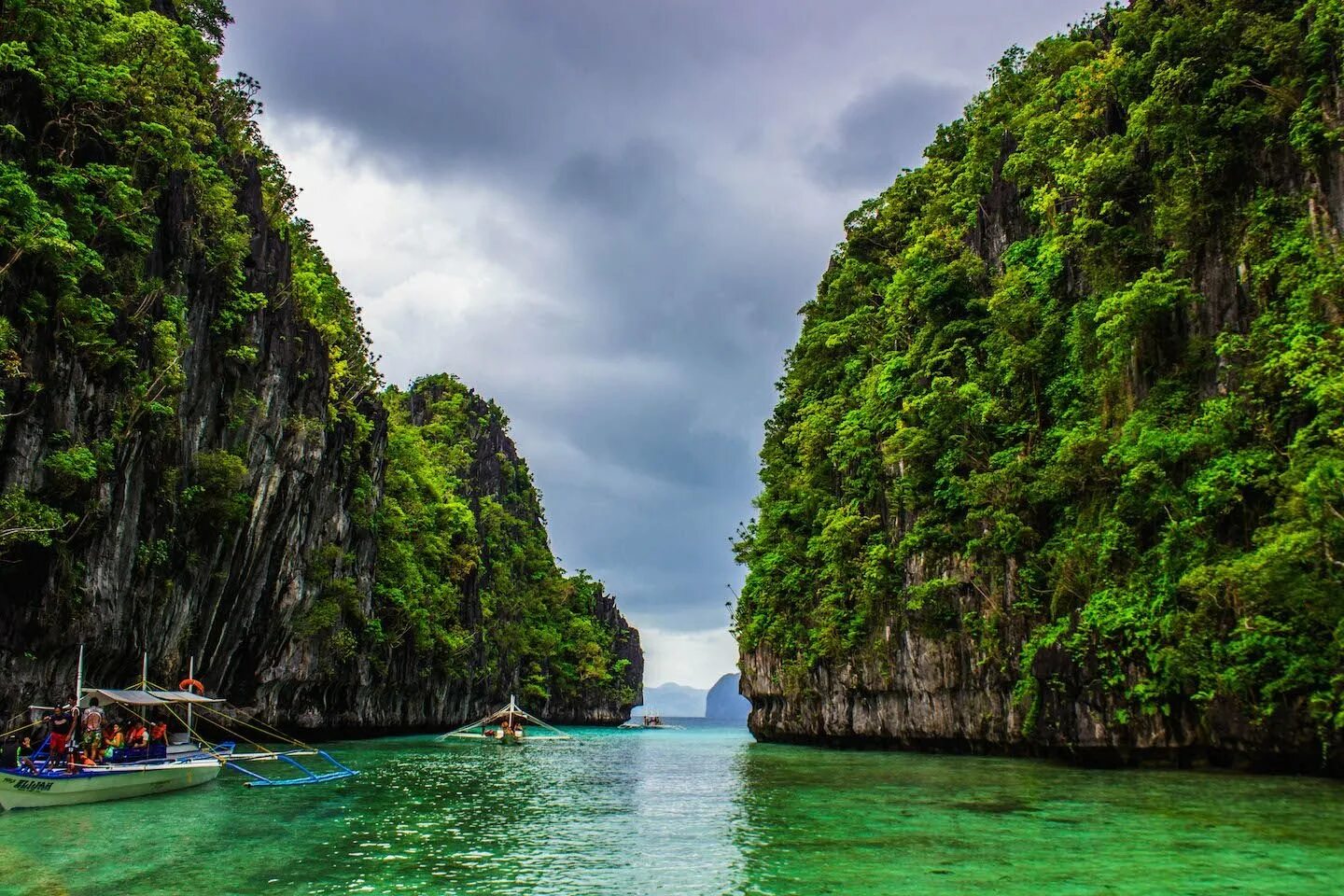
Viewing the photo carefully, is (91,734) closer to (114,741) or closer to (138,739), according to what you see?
(114,741)

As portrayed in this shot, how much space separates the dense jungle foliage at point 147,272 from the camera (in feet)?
51.0

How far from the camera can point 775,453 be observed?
45688 mm

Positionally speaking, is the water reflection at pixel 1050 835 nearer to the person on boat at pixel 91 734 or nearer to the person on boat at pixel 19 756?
the person on boat at pixel 91 734

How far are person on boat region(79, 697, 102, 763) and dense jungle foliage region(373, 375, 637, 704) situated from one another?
966 inches

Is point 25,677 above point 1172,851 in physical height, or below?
above

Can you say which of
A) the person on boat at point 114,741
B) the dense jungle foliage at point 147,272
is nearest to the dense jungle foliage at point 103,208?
the dense jungle foliage at point 147,272

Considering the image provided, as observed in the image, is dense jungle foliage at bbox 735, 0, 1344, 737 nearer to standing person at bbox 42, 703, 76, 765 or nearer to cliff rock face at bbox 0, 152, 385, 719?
cliff rock face at bbox 0, 152, 385, 719

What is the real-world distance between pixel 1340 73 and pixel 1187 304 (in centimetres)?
509

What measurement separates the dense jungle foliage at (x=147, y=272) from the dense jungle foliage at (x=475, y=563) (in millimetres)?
4185

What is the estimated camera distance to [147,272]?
768 inches

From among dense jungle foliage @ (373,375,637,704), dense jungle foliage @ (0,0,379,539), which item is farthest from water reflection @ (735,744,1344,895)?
dense jungle foliage @ (373,375,637,704)

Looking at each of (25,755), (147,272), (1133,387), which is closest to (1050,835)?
(1133,387)

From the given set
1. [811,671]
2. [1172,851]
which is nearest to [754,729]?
[811,671]

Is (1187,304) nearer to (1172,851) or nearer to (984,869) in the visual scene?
(1172,851)
